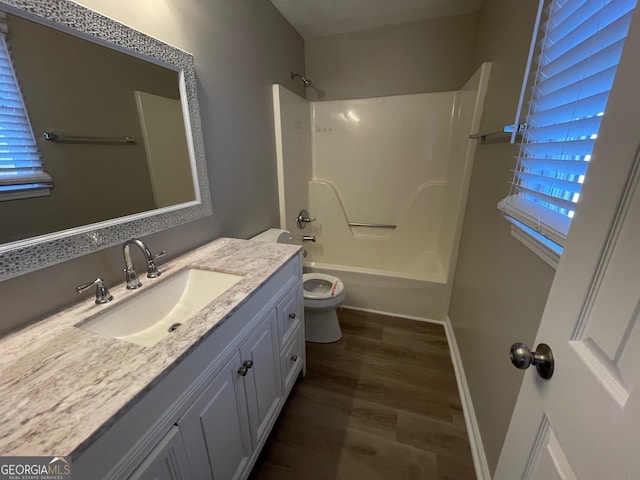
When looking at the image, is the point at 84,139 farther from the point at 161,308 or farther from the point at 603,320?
the point at 603,320

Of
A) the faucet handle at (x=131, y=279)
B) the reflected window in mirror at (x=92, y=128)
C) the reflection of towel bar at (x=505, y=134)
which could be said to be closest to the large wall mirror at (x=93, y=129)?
the reflected window in mirror at (x=92, y=128)

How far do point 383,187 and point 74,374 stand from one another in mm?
2423

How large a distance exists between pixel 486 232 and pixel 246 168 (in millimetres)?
1420

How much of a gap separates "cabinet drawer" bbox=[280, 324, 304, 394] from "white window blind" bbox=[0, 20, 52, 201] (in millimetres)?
1115

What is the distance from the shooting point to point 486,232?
135 centimetres

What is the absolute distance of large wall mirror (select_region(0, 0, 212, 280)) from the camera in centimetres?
73

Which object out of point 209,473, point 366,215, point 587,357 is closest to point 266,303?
point 209,473

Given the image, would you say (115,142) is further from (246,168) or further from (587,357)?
(587,357)

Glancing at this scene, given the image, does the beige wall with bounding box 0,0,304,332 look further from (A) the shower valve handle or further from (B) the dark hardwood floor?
(B) the dark hardwood floor

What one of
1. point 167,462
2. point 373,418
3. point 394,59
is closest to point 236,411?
point 167,462

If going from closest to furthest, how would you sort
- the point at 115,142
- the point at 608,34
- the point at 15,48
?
the point at 608,34 → the point at 15,48 → the point at 115,142

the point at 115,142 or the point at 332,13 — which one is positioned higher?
the point at 332,13

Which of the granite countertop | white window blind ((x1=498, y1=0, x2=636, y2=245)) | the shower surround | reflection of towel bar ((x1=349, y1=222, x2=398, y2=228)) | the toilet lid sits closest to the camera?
the granite countertop

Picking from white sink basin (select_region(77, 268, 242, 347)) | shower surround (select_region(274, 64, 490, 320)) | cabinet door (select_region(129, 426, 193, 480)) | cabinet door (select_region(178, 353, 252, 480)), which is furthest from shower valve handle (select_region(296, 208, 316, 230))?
cabinet door (select_region(129, 426, 193, 480))
